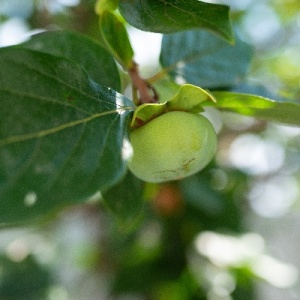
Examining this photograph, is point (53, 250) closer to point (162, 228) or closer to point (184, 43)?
point (162, 228)

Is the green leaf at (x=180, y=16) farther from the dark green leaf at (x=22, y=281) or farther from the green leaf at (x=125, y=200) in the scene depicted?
the dark green leaf at (x=22, y=281)

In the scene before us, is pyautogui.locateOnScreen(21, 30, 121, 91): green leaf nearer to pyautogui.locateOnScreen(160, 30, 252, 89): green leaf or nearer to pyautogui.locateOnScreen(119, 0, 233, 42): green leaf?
pyautogui.locateOnScreen(119, 0, 233, 42): green leaf

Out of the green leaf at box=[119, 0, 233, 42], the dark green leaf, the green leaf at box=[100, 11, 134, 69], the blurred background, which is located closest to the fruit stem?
the green leaf at box=[100, 11, 134, 69]

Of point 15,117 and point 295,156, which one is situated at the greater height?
point 15,117

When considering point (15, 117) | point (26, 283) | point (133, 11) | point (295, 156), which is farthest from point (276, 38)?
point (15, 117)

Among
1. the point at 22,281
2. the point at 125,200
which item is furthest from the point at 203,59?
the point at 22,281

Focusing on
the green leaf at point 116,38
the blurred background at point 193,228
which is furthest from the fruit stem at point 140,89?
the blurred background at point 193,228

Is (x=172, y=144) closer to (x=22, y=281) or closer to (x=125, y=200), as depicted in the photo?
(x=125, y=200)
